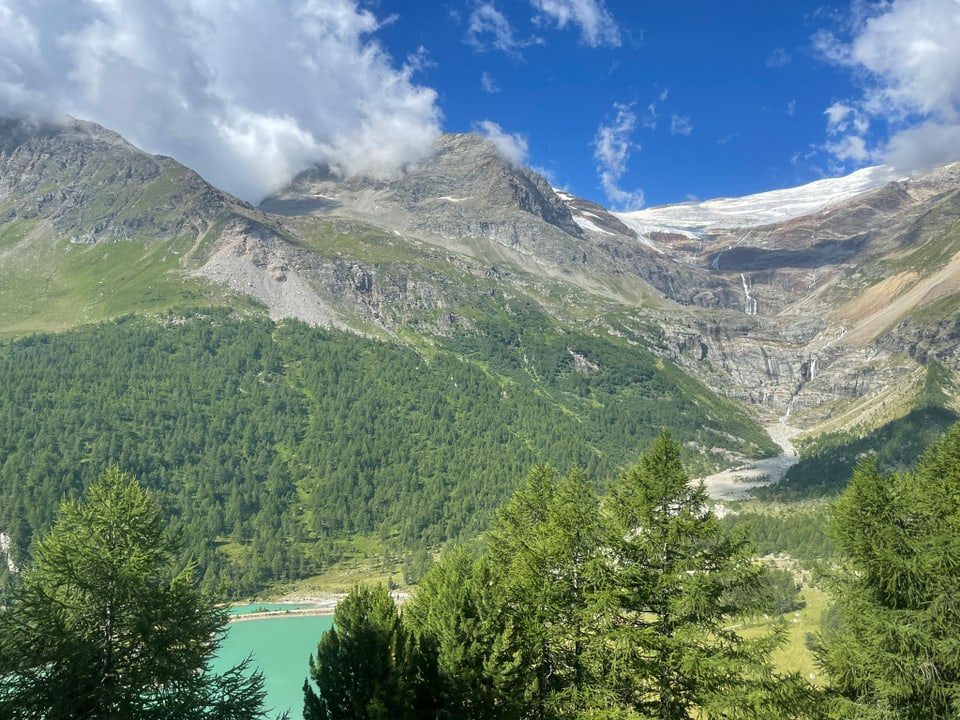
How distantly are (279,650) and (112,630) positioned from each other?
279 feet

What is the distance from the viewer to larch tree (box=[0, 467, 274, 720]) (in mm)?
17125

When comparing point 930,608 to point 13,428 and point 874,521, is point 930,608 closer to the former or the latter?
point 874,521

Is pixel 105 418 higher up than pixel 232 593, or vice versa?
pixel 105 418

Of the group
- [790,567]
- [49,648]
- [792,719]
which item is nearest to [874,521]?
[792,719]

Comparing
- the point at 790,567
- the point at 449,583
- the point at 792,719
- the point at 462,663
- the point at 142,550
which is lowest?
the point at 790,567

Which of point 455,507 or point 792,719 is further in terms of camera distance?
point 455,507

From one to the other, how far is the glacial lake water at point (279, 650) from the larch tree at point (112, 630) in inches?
1984

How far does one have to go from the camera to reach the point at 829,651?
22.2 meters

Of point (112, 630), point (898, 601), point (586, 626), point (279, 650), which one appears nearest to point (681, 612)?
point (586, 626)

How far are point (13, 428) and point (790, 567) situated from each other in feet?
635

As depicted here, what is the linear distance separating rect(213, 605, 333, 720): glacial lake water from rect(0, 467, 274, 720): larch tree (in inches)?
1984

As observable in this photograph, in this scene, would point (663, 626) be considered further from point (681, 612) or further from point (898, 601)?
point (898, 601)

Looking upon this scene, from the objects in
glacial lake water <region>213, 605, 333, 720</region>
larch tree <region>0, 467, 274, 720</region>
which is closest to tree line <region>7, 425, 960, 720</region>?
larch tree <region>0, 467, 274, 720</region>

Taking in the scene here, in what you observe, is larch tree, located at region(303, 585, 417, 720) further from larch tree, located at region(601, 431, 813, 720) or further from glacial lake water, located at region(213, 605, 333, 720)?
glacial lake water, located at region(213, 605, 333, 720)
